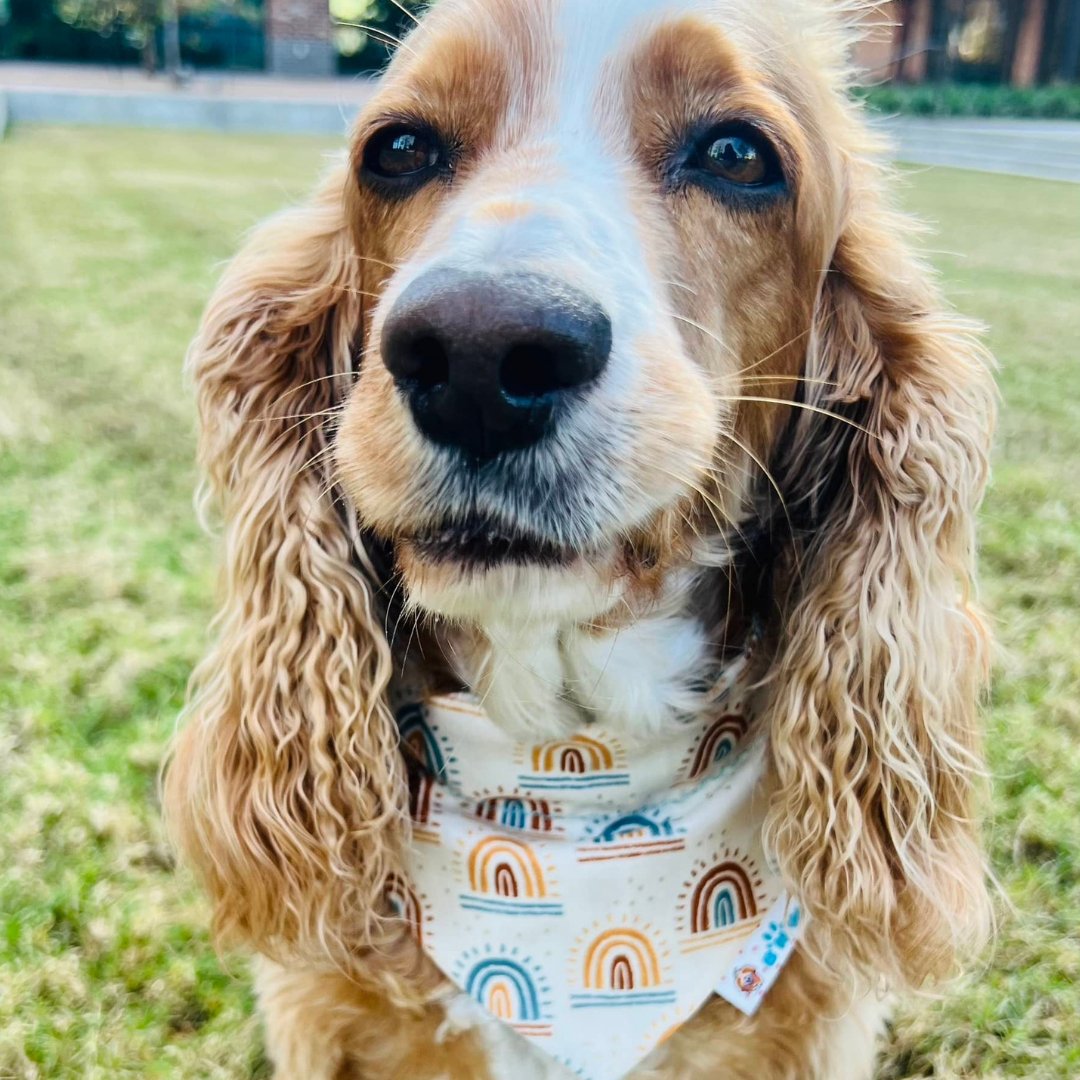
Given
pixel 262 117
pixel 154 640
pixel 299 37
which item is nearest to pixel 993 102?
pixel 299 37

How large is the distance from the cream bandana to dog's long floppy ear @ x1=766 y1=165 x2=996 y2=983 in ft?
0.48

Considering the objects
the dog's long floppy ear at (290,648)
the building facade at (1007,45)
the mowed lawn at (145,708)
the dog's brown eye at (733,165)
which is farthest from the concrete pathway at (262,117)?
the dog's long floppy ear at (290,648)

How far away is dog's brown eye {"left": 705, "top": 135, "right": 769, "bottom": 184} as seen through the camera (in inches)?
74.9

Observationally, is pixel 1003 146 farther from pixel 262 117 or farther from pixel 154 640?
pixel 154 640

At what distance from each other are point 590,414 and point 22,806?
90.0 inches

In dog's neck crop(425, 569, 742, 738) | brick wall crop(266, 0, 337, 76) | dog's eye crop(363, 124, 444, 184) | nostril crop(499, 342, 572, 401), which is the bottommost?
dog's neck crop(425, 569, 742, 738)

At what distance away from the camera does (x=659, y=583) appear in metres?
1.94

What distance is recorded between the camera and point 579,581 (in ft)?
5.47

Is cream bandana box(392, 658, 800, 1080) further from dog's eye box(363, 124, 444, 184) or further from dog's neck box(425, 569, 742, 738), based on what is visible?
dog's eye box(363, 124, 444, 184)

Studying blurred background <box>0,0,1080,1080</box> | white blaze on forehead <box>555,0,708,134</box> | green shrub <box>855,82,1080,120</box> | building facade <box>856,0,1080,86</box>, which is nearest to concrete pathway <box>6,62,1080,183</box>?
green shrub <box>855,82,1080,120</box>

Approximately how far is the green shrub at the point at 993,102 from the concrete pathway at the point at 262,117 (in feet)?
4.80

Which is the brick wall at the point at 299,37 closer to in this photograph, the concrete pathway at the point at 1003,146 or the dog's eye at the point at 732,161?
the concrete pathway at the point at 1003,146

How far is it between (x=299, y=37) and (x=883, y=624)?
33.6 meters

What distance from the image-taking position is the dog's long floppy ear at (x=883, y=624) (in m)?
2.10
